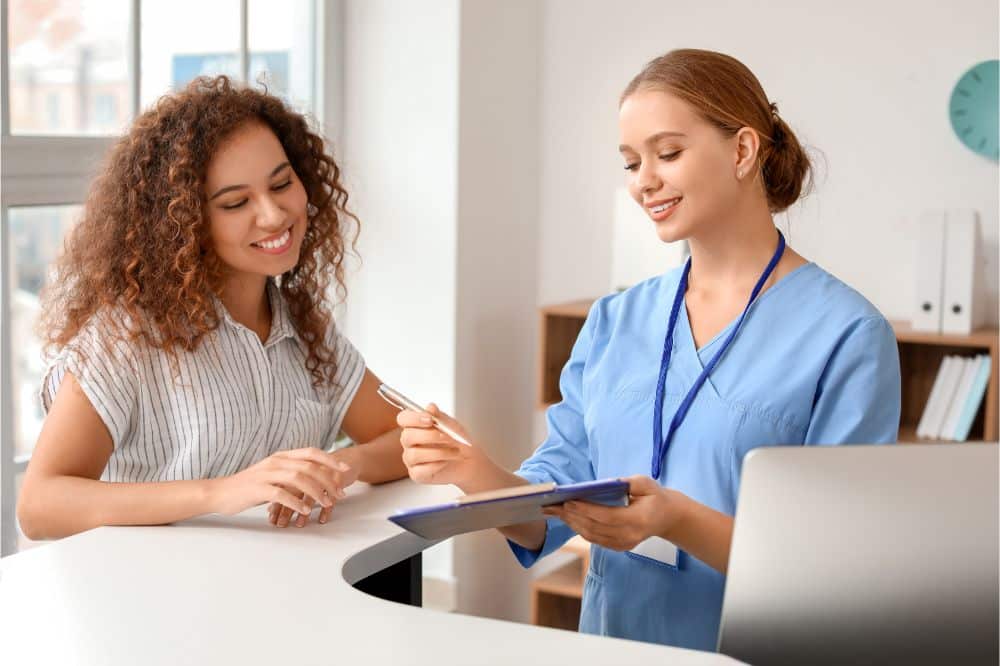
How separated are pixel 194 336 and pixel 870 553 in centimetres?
116

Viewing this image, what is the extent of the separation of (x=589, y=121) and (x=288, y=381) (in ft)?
6.31

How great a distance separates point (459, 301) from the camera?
11.4ft

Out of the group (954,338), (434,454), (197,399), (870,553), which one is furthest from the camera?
(954,338)

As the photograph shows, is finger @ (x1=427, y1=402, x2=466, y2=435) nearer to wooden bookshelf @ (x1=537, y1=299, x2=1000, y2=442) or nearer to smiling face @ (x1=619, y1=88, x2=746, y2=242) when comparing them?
smiling face @ (x1=619, y1=88, x2=746, y2=242)

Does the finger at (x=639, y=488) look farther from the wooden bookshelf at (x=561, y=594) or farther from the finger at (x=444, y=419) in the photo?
the wooden bookshelf at (x=561, y=594)

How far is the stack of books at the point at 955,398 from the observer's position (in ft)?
9.66

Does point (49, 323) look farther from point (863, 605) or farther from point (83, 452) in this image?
point (863, 605)

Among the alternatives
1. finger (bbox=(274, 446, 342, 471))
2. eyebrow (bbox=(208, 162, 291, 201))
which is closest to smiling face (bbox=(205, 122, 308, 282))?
eyebrow (bbox=(208, 162, 291, 201))

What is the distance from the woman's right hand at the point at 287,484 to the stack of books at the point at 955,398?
188 cm

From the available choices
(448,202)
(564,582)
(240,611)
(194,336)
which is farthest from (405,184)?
(240,611)

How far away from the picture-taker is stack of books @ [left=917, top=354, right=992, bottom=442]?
9.66 ft

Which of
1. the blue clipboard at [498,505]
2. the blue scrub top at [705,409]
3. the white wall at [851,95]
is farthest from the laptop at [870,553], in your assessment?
the white wall at [851,95]

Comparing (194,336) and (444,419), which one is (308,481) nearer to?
(444,419)

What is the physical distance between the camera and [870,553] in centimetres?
106
